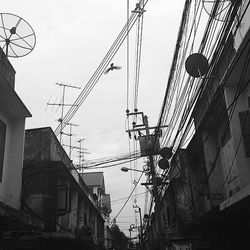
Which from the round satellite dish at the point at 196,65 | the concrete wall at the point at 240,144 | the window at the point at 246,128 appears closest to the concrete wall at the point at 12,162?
the round satellite dish at the point at 196,65

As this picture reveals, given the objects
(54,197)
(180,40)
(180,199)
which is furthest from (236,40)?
(180,199)

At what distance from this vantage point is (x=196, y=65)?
325 inches

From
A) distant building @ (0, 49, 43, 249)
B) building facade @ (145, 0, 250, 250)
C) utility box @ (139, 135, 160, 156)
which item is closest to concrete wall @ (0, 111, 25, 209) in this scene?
distant building @ (0, 49, 43, 249)

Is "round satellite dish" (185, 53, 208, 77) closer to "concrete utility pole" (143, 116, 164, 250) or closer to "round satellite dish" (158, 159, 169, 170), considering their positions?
"round satellite dish" (158, 159, 169, 170)

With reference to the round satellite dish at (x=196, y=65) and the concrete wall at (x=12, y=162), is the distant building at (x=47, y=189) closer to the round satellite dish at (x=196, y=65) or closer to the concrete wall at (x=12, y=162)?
the concrete wall at (x=12, y=162)

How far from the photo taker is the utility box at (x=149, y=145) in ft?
55.6

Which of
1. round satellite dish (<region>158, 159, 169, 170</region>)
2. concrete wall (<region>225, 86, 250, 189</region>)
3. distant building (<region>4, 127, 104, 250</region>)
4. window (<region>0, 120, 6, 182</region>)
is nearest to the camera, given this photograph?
concrete wall (<region>225, 86, 250, 189</region>)


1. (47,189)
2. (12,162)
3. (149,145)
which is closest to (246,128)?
(12,162)

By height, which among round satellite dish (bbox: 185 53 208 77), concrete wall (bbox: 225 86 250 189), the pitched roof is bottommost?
concrete wall (bbox: 225 86 250 189)

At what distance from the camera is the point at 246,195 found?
7.22 meters

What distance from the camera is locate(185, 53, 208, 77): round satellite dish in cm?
816

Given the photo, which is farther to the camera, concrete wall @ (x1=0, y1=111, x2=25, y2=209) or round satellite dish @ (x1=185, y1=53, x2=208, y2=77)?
concrete wall @ (x1=0, y1=111, x2=25, y2=209)

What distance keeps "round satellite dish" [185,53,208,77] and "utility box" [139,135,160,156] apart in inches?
301

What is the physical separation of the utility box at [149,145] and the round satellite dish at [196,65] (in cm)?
763
